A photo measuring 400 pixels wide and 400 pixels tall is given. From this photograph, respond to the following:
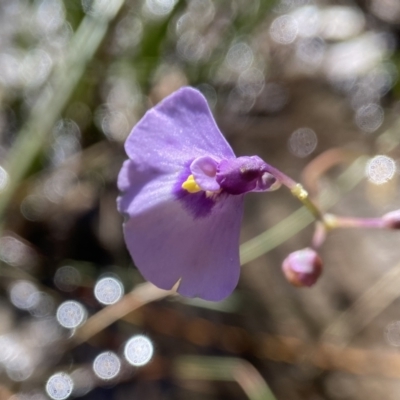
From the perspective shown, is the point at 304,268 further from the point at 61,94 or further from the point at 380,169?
the point at 61,94

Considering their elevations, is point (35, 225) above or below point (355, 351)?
below

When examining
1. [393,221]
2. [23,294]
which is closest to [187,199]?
[393,221]

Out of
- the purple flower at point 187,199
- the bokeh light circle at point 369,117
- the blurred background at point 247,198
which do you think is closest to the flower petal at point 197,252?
the purple flower at point 187,199

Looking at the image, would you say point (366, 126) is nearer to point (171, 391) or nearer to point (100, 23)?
point (100, 23)

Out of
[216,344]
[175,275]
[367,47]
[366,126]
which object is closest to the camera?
[175,275]

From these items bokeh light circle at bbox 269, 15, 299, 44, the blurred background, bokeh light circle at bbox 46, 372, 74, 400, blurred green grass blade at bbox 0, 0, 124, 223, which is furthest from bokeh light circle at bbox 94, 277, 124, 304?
bokeh light circle at bbox 269, 15, 299, 44

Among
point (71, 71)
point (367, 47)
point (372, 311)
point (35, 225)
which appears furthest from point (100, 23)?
point (372, 311)
